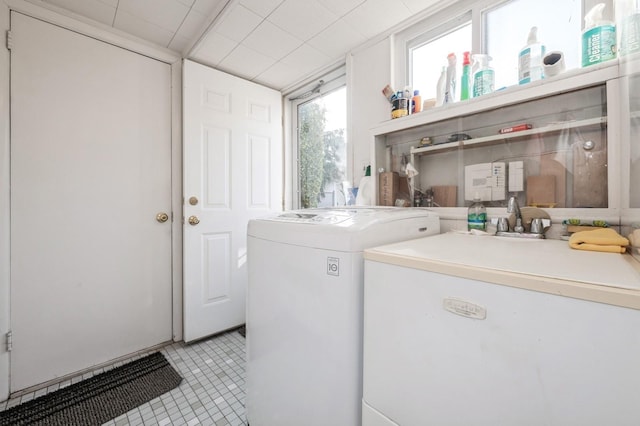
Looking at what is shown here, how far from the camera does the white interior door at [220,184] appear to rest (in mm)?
2025

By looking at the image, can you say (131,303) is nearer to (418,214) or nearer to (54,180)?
(54,180)

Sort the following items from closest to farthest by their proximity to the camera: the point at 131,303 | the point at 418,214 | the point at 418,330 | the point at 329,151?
the point at 418,330 → the point at 418,214 → the point at 131,303 → the point at 329,151

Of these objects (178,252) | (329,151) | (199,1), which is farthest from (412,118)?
(178,252)

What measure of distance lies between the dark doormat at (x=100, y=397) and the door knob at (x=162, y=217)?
99cm

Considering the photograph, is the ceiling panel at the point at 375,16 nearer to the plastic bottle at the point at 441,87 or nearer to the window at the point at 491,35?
the window at the point at 491,35

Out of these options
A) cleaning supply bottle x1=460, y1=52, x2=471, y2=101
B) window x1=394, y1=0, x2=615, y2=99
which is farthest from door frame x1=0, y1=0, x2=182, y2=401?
cleaning supply bottle x1=460, y1=52, x2=471, y2=101

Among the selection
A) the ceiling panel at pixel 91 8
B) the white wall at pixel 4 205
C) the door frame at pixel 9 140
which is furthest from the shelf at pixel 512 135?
the white wall at pixel 4 205

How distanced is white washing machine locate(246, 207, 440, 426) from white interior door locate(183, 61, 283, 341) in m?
1.11

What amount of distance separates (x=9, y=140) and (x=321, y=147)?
6.59ft

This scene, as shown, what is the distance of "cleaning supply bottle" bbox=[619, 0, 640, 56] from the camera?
73cm

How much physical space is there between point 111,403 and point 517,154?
2.41 m

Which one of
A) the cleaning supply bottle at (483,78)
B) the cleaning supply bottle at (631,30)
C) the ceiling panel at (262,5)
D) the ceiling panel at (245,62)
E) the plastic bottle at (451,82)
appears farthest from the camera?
the ceiling panel at (245,62)

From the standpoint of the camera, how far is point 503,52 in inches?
52.2

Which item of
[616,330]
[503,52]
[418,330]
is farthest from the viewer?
[503,52]
